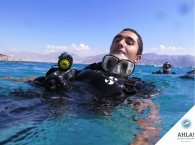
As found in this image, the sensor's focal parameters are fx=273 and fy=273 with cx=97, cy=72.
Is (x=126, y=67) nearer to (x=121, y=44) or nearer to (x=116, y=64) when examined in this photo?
(x=116, y=64)

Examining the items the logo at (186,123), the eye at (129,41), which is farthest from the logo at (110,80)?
the logo at (186,123)

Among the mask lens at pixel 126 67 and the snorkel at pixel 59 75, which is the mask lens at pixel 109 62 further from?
the snorkel at pixel 59 75

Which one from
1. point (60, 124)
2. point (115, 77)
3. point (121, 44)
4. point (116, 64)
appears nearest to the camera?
point (60, 124)

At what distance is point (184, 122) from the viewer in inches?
118

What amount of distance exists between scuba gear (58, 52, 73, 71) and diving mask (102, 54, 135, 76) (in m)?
0.55

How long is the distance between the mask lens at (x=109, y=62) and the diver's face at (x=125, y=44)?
0.30 meters

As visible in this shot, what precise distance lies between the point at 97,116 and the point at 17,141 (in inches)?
48.7

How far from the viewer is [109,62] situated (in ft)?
14.6

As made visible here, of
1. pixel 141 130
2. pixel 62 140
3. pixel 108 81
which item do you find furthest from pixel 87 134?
pixel 108 81

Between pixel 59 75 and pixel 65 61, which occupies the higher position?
pixel 65 61

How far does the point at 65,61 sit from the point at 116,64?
816 millimetres

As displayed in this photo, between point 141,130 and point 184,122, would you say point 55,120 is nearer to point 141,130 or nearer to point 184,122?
point 141,130

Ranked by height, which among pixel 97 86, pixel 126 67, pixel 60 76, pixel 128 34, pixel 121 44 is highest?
pixel 128 34

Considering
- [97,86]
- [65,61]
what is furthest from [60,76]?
[97,86]
